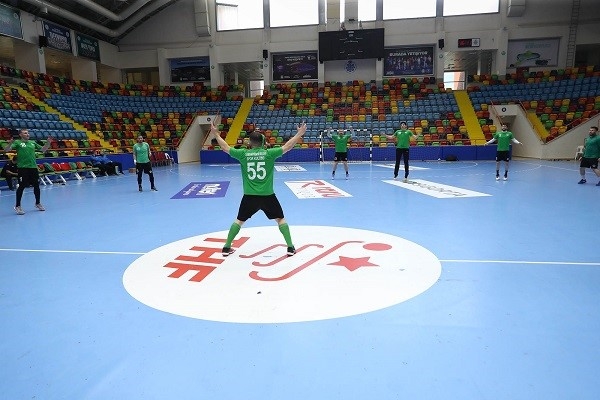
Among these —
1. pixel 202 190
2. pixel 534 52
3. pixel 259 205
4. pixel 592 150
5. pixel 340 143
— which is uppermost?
pixel 534 52

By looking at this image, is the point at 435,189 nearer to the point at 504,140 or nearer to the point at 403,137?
the point at 403,137

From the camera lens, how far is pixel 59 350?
2627 mm

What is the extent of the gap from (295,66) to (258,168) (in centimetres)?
2616

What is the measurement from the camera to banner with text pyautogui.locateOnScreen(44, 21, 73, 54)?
2264cm

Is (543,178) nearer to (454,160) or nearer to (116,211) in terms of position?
(454,160)

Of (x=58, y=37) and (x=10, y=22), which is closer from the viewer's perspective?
(x=10, y=22)

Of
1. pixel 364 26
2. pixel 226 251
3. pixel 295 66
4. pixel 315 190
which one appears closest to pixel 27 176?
pixel 226 251

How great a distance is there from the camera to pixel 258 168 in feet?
14.4

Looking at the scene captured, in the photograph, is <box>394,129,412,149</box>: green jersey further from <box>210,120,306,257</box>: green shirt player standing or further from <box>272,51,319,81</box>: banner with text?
<box>272,51,319,81</box>: banner with text

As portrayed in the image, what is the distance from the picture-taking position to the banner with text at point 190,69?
29.1 m

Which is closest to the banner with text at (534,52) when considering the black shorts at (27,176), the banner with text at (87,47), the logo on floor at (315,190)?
the logo on floor at (315,190)

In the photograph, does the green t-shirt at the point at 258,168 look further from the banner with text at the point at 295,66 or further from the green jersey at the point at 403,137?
the banner with text at the point at 295,66

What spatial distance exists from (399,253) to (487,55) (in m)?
29.5

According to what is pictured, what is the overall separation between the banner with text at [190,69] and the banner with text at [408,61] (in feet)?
46.6
